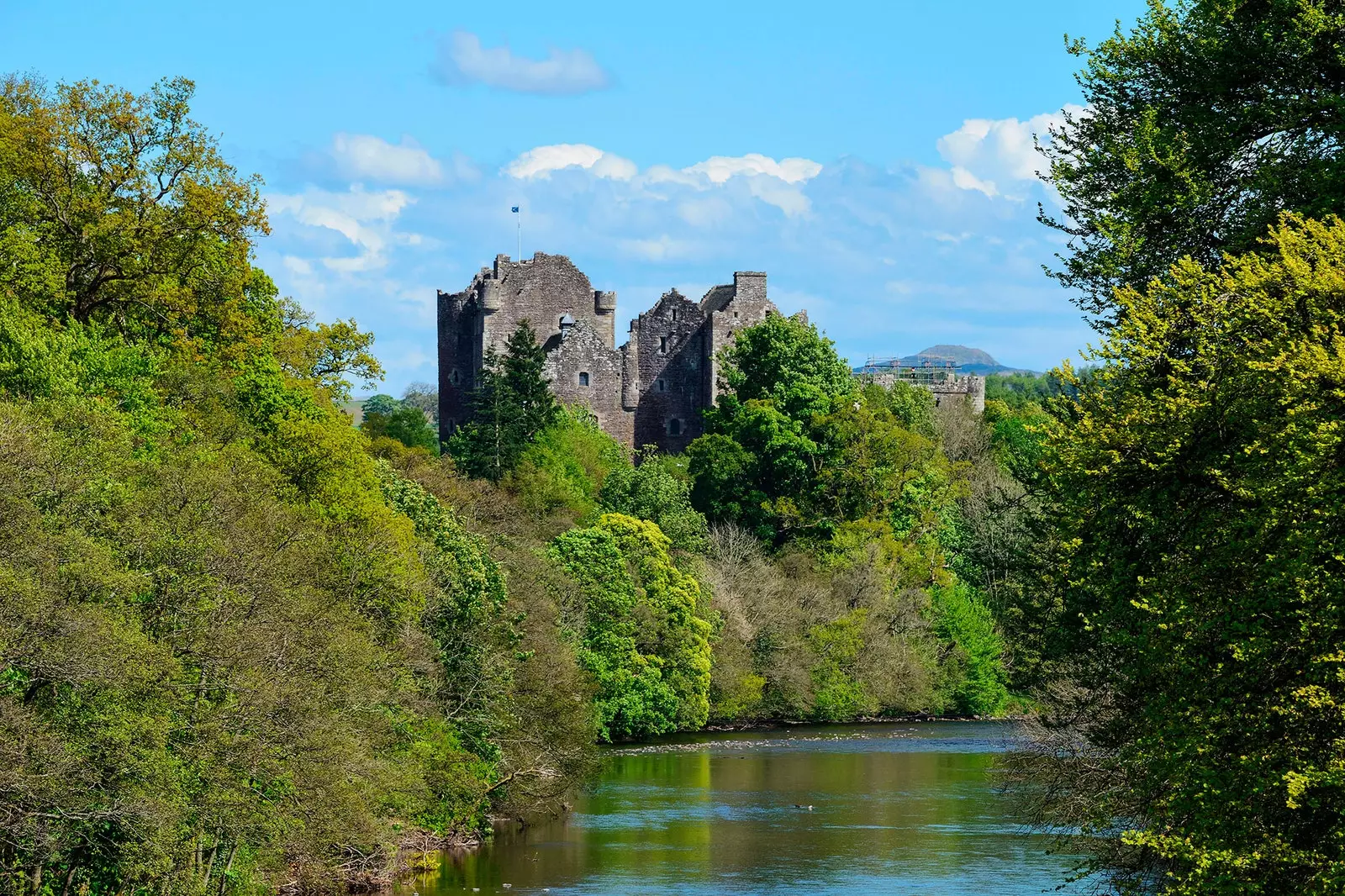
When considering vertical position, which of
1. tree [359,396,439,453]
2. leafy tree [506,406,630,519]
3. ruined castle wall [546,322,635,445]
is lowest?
leafy tree [506,406,630,519]

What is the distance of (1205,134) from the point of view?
25797mm

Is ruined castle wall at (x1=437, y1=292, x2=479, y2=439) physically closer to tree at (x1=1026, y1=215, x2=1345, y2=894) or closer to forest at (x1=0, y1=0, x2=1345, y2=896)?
Answer: forest at (x1=0, y1=0, x2=1345, y2=896)

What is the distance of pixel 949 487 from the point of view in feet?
267

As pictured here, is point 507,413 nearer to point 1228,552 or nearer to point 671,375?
point 671,375

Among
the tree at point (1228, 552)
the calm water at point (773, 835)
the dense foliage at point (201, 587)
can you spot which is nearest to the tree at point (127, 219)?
the dense foliage at point (201, 587)

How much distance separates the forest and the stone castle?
29.4 metres

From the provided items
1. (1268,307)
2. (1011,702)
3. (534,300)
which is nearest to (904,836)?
(1268,307)

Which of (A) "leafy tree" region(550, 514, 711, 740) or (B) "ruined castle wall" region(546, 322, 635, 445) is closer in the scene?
(A) "leafy tree" region(550, 514, 711, 740)

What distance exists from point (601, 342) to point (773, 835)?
5320 cm

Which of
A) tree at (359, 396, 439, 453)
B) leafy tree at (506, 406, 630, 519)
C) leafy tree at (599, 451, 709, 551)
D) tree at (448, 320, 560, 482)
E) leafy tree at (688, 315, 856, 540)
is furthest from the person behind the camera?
leafy tree at (688, 315, 856, 540)

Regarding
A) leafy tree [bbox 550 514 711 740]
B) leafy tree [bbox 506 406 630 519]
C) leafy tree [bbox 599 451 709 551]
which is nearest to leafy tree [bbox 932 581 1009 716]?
leafy tree [bbox 599 451 709 551]

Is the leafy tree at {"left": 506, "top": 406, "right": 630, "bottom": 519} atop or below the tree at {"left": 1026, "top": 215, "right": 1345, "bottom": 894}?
atop

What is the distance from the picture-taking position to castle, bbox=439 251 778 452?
304 ft

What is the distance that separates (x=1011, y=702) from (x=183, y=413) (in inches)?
1771
